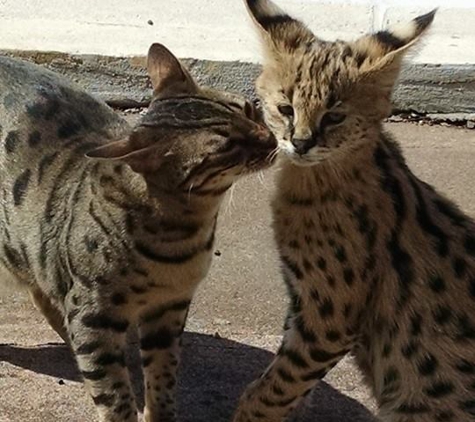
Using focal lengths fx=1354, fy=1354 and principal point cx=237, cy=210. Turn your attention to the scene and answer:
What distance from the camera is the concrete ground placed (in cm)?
560

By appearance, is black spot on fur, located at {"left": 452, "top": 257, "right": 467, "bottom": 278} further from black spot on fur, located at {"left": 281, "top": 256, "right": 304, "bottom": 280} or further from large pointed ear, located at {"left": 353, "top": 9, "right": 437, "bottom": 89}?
large pointed ear, located at {"left": 353, "top": 9, "right": 437, "bottom": 89}

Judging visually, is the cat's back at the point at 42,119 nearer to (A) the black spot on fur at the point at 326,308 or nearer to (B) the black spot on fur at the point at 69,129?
(B) the black spot on fur at the point at 69,129

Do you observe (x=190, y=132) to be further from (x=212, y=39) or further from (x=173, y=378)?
(x=212, y=39)

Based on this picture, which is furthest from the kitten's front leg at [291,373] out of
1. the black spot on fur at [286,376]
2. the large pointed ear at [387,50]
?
the large pointed ear at [387,50]

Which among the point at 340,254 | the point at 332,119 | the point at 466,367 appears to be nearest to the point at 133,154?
the point at 332,119

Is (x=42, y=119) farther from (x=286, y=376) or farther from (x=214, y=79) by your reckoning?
(x=214, y=79)

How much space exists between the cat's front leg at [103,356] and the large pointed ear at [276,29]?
119cm

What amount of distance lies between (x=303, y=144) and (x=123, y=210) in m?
0.80

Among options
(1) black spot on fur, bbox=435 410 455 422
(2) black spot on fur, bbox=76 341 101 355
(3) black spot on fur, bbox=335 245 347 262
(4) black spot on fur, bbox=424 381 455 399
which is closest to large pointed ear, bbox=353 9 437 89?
(3) black spot on fur, bbox=335 245 347 262

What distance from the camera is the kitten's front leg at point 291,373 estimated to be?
507 centimetres

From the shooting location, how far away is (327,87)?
4.89 meters

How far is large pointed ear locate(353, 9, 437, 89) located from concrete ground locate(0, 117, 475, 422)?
47.4 inches

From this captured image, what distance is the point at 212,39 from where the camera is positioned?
8672mm

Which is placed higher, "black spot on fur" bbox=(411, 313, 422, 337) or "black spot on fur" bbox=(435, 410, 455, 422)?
"black spot on fur" bbox=(411, 313, 422, 337)
